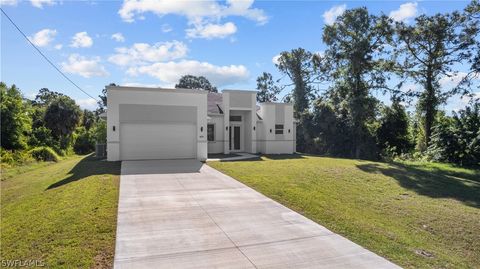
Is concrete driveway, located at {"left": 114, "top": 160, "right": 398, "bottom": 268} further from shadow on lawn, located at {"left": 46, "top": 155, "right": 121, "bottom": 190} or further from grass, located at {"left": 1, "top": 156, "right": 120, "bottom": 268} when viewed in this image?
shadow on lawn, located at {"left": 46, "top": 155, "right": 121, "bottom": 190}

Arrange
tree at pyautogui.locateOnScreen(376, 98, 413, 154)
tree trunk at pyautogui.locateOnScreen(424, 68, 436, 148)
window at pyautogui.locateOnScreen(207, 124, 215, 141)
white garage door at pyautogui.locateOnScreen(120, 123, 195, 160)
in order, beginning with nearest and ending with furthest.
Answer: white garage door at pyautogui.locateOnScreen(120, 123, 195, 160), window at pyautogui.locateOnScreen(207, 124, 215, 141), tree trunk at pyautogui.locateOnScreen(424, 68, 436, 148), tree at pyautogui.locateOnScreen(376, 98, 413, 154)

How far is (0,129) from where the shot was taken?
67.5 ft

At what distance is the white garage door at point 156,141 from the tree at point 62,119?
46.2 ft

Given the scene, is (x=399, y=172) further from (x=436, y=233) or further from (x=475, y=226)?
(x=436, y=233)

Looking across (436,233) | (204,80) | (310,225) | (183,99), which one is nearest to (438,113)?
(183,99)

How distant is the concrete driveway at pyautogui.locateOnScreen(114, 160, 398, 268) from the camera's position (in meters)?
5.55

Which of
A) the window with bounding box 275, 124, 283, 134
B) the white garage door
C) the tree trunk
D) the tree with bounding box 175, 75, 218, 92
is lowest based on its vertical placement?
the white garage door

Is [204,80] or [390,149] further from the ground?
[204,80]

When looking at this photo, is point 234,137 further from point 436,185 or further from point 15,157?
point 436,185

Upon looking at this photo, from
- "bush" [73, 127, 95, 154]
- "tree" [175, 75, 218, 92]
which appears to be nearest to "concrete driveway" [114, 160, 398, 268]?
"bush" [73, 127, 95, 154]

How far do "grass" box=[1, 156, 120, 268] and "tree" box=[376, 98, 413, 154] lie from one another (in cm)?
2392

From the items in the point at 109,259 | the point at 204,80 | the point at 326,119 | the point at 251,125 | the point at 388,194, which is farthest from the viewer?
the point at 204,80

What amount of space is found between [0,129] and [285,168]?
1772 centimetres

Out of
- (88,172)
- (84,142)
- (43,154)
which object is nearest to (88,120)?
(84,142)
